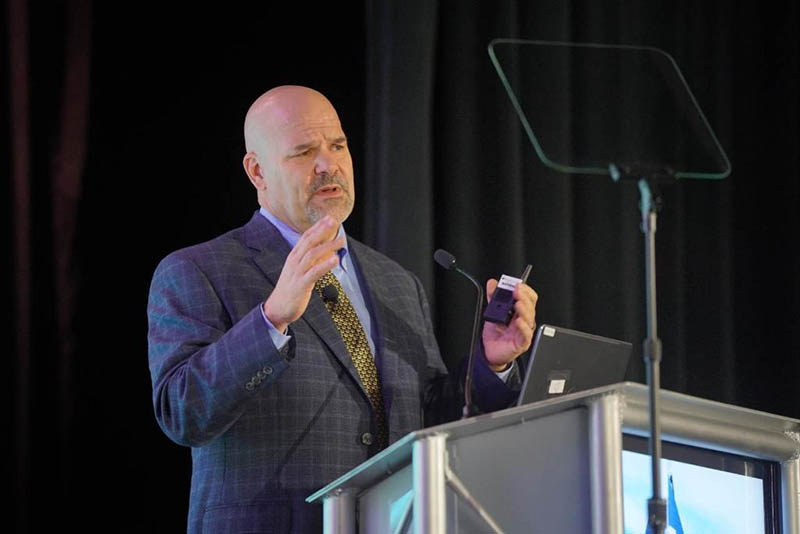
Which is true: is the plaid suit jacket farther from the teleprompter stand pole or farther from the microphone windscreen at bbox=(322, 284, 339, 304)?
the teleprompter stand pole

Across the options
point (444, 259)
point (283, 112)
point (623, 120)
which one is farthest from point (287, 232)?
point (623, 120)

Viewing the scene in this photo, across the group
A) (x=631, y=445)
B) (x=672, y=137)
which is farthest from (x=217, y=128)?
(x=631, y=445)

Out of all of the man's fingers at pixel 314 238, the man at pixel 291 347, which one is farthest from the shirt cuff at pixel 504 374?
the man's fingers at pixel 314 238

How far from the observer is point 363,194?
3.29 meters

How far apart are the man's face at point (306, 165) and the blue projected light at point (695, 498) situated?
0.97 meters

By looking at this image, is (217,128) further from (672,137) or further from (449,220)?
(672,137)

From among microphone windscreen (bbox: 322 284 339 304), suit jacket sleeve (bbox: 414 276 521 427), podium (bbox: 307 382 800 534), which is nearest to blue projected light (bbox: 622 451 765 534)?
podium (bbox: 307 382 800 534)

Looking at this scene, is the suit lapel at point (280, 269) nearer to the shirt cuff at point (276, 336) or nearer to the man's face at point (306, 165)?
the man's face at point (306, 165)

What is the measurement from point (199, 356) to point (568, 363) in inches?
28.2

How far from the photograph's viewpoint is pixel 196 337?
234 cm

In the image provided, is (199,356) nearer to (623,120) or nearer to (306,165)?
(306,165)

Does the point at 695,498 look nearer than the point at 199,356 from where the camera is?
Yes

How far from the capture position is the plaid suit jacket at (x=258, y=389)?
218 cm

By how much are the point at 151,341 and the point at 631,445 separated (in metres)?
1.02
